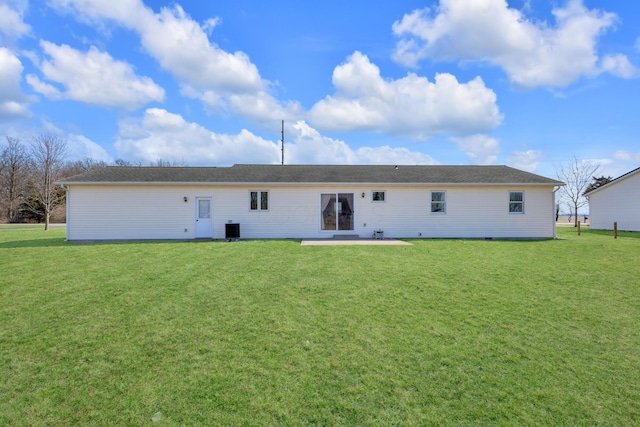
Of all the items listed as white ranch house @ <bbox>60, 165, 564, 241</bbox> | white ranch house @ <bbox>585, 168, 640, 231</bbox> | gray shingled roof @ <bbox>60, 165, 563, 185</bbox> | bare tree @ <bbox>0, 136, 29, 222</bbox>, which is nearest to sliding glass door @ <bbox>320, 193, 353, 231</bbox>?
white ranch house @ <bbox>60, 165, 564, 241</bbox>

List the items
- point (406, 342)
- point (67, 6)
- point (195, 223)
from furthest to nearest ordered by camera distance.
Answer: point (195, 223)
point (67, 6)
point (406, 342)

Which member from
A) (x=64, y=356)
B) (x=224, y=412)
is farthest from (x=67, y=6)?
(x=224, y=412)

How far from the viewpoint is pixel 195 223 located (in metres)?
15.4

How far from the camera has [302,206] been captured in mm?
15633

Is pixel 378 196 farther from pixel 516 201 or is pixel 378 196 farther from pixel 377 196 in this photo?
pixel 516 201

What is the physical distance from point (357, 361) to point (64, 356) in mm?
3928

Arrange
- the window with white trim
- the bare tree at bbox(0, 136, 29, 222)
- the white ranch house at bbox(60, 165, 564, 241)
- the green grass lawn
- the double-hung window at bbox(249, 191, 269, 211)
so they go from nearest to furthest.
Answer: the green grass lawn < the white ranch house at bbox(60, 165, 564, 241) < the double-hung window at bbox(249, 191, 269, 211) < the window with white trim < the bare tree at bbox(0, 136, 29, 222)

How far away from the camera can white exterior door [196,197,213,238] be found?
15.4 m

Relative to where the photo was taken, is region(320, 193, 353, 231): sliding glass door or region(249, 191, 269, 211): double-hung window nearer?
region(249, 191, 269, 211): double-hung window

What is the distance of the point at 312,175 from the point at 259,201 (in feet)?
10.00

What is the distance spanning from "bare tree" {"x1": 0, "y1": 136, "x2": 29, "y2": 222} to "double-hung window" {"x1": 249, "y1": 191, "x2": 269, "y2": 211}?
116ft

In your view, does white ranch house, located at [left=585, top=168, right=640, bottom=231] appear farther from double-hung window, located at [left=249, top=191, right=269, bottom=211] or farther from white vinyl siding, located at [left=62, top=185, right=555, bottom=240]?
double-hung window, located at [left=249, top=191, right=269, bottom=211]

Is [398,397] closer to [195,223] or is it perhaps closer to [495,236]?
[195,223]

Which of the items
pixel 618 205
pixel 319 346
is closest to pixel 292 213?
pixel 319 346
